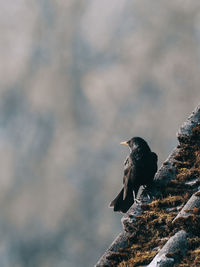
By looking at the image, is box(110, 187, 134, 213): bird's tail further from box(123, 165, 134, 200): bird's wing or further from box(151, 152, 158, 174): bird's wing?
box(151, 152, 158, 174): bird's wing

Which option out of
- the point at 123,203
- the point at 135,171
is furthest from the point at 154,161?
the point at 123,203

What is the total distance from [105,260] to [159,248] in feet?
2.48

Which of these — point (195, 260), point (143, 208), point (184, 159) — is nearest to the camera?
point (195, 260)

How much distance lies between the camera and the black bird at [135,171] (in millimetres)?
9469

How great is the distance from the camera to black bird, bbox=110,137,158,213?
9.47 metres

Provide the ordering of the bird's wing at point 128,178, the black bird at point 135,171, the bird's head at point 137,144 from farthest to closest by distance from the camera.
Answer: the bird's head at point 137,144
the bird's wing at point 128,178
the black bird at point 135,171

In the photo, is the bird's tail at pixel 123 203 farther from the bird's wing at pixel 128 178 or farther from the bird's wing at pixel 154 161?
the bird's wing at pixel 154 161

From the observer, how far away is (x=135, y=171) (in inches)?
397

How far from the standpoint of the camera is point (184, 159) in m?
8.51

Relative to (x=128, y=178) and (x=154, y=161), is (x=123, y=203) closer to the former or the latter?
(x=128, y=178)

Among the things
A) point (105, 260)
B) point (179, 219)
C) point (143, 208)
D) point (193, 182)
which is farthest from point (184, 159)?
point (105, 260)

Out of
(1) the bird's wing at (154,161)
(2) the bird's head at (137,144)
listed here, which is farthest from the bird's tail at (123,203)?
(2) the bird's head at (137,144)

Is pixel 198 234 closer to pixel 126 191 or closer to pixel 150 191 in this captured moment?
pixel 150 191

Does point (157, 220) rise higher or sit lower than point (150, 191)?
lower
